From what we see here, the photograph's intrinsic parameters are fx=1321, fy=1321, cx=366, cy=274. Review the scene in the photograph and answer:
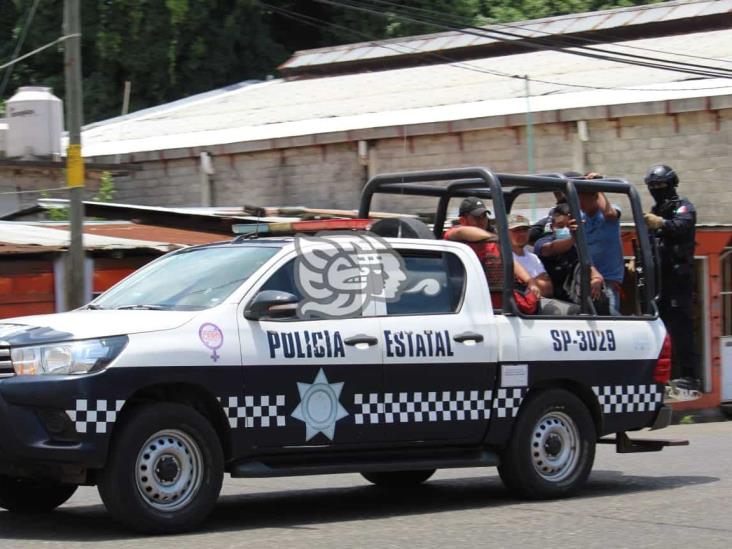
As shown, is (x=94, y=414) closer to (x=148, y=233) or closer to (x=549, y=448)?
(x=549, y=448)

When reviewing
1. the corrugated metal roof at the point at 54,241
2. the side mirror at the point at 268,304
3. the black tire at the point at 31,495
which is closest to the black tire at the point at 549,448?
the side mirror at the point at 268,304

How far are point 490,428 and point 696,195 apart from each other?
13679mm

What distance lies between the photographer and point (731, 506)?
8.51 m

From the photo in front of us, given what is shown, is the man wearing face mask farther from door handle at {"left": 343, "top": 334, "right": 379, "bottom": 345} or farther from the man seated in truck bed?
door handle at {"left": 343, "top": 334, "right": 379, "bottom": 345}

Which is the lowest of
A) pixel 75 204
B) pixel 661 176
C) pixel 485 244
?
pixel 485 244

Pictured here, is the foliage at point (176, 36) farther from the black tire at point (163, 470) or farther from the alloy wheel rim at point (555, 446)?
the black tire at point (163, 470)

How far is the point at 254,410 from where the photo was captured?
7.59 meters

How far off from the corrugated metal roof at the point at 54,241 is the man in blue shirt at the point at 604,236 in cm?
620

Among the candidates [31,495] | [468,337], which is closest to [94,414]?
[31,495]

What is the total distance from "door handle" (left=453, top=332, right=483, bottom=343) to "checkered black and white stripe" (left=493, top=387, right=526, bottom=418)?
0.40 m

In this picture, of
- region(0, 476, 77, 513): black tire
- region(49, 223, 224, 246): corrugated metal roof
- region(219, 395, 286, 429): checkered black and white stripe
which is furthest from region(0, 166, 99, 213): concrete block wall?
region(219, 395, 286, 429): checkered black and white stripe

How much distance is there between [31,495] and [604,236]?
4.86 m

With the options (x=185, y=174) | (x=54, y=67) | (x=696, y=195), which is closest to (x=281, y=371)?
(x=696, y=195)

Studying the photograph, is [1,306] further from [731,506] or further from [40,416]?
[731,506]
